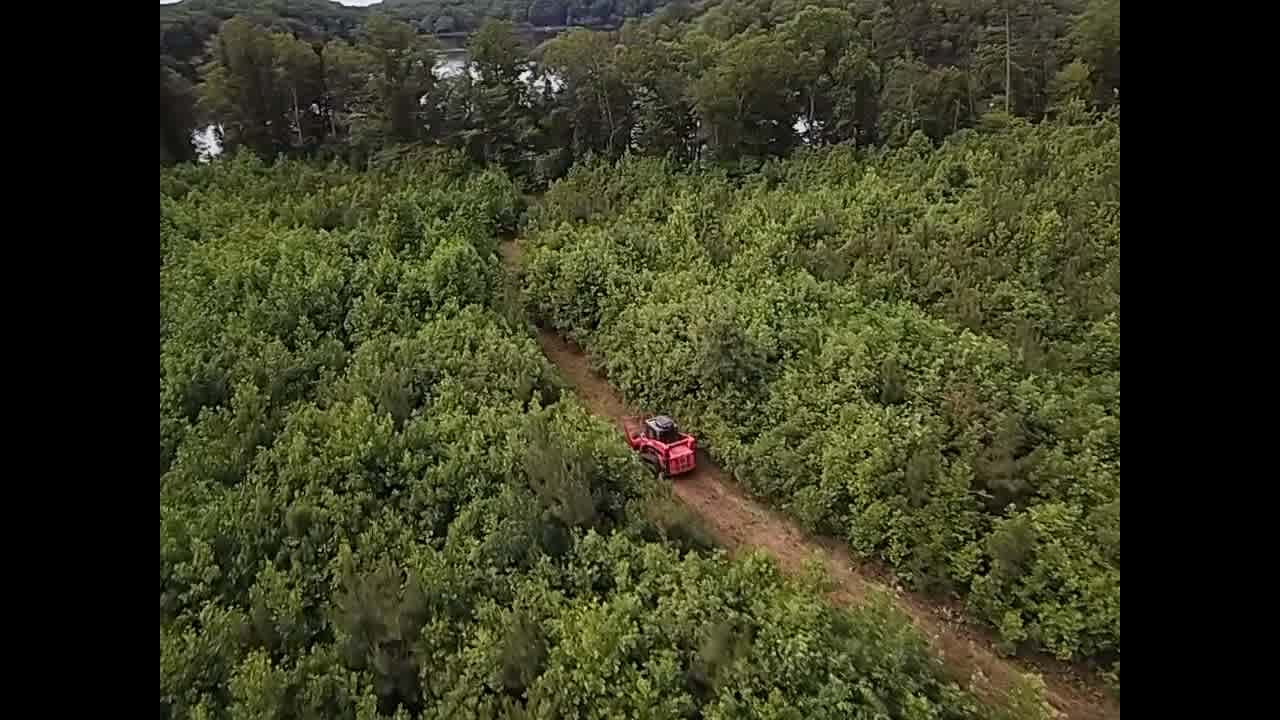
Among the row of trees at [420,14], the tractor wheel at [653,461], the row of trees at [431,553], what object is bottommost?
the tractor wheel at [653,461]

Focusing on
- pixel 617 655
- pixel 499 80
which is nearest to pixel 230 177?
pixel 499 80

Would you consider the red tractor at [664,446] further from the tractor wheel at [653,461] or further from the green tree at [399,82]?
the green tree at [399,82]

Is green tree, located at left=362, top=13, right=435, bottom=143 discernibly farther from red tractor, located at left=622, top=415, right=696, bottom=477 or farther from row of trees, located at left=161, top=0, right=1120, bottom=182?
red tractor, located at left=622, top=415, right=696, bottom=477

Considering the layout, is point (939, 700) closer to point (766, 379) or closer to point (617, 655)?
point (617, 655)

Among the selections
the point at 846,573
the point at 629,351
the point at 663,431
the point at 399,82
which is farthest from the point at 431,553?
the point at 399,82

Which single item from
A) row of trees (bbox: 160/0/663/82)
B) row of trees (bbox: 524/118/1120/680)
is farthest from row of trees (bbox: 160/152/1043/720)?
row of trees (bbox: 160/0/663/82)

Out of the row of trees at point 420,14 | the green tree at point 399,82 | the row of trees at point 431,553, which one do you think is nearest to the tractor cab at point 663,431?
the row of trees at point 431,553
